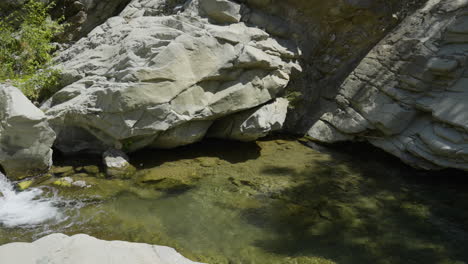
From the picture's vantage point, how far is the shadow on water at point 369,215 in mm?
5469

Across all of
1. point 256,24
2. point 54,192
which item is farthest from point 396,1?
point 54,192

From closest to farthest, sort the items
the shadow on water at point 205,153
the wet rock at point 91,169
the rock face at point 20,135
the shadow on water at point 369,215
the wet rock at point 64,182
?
the shadow on water at point 369,215
the rock face at point 20,135
the wet rock at point 64,182
the wet rock at point 91,169
the shadow on water at point 205,153

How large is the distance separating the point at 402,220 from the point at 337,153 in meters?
3.05

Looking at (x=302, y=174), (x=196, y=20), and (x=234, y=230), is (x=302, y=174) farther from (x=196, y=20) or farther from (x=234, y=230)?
(x=196, y=20)

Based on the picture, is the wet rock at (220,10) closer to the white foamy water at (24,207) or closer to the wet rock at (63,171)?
the wet rock at (63,171)

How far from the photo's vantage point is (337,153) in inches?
360

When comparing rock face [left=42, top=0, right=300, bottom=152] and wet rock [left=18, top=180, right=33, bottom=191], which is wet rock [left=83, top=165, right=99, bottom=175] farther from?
wet rock [left=18, top=180, right=33, bottom=191]

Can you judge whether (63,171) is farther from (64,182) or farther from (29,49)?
(29,49)

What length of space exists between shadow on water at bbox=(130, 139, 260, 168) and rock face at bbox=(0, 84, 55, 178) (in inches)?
79.4

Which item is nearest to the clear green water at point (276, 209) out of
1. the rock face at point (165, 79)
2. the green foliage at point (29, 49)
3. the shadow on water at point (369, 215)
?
the shadow on water at point (369, 215)

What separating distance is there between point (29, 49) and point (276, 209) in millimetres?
8374

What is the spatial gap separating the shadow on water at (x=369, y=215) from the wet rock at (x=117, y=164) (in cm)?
297

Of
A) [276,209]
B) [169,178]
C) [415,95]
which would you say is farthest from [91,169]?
[415,95]

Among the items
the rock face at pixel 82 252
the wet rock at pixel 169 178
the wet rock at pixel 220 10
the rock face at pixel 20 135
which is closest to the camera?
the rock face at pixel 82 252
